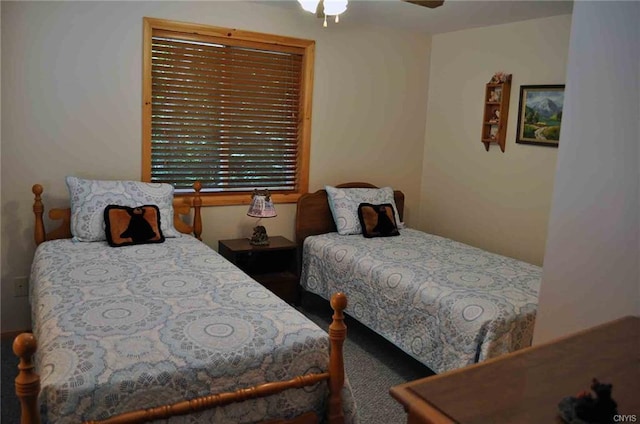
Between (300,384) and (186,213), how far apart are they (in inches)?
84.0

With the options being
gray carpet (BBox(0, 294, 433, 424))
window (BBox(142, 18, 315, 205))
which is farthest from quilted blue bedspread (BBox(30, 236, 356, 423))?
window (BBox(142, 18, 315, 205))

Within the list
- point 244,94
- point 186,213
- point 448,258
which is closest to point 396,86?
point 244,94

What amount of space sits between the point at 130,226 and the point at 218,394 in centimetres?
175

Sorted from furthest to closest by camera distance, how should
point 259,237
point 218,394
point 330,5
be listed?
point 259,237 < point 330,5 < point 218,394

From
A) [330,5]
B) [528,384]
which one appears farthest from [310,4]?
[528,384]

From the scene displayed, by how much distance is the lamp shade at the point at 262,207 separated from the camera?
3836 millimetres

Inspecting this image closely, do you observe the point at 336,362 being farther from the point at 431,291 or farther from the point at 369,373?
the point at 369,373

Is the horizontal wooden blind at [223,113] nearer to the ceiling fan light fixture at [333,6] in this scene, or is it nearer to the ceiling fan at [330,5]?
the ceiling fan at [330,5]

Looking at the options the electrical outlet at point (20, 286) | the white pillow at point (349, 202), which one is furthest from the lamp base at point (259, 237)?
the electrical outlet at point (20, 286)

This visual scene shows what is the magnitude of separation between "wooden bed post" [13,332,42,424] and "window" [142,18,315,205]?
2278 mm

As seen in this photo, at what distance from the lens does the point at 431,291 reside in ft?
9.58

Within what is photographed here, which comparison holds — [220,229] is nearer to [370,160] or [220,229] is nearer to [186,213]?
[186,213]

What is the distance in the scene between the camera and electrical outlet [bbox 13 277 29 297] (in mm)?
3391

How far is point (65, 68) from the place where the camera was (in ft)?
11.0
